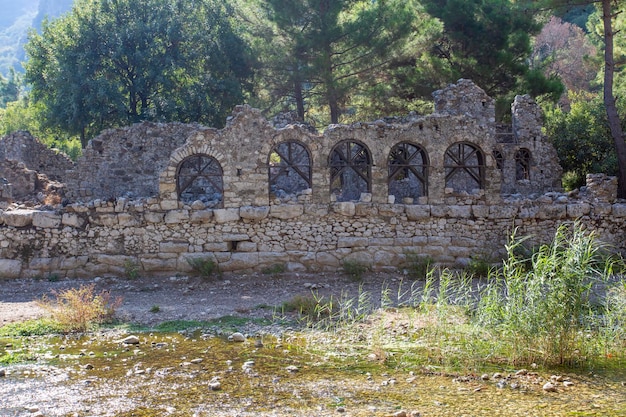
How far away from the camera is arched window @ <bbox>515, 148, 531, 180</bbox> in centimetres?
2122

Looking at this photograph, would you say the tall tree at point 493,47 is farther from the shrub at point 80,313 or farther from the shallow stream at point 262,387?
the shallow stream at point 262,387

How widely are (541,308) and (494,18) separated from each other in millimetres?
17034

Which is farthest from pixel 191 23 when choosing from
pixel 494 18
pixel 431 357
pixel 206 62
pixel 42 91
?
pixel 431 357

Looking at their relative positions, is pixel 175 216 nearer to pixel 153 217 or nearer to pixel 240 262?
pixel 153 217

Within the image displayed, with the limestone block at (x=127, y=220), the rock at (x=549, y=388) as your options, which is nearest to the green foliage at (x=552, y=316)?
the rock at (x=549, y=388)

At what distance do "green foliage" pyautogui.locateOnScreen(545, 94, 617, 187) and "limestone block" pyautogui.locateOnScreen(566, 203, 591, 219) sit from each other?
497 centimetres

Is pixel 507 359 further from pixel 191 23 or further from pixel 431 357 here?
pixel 191 23

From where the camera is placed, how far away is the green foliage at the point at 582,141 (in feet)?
64.2

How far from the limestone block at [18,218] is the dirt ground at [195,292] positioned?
48.9 inches

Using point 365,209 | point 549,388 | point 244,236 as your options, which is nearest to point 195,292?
point 244,236

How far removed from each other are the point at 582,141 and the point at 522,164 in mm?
2359

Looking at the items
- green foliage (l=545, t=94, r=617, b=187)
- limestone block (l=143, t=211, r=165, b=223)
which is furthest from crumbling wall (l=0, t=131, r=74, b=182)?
green foliage (l=545, t=94, r=617, b=187)

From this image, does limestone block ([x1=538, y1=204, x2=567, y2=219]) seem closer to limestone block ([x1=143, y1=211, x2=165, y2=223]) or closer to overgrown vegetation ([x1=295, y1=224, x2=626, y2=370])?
overgrown vegetation ([x1=295, y1=224, x2=626, y2=370])

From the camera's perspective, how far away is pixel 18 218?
45.2 feet
